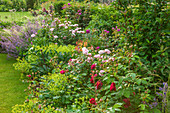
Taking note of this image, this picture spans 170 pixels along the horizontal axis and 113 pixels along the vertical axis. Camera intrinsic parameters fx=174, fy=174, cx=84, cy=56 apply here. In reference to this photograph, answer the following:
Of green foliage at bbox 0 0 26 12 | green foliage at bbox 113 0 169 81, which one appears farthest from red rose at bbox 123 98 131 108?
green foliage at bbox 0 0 26 12

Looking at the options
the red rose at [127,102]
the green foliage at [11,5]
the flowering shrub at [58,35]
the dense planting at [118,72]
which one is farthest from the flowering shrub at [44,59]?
the green foliage at [11,5]

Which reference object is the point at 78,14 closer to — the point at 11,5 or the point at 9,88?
the point at 9,88

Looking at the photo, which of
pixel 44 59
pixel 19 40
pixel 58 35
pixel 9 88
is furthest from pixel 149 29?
pixel 19 40

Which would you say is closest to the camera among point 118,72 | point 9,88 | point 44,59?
point 118,72

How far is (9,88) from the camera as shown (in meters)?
3.60

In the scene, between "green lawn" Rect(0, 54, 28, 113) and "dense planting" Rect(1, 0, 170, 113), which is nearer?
"dense planting" Rect(1, 0, 170, 113)

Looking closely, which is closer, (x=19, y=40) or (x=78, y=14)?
(x=19, y=40)

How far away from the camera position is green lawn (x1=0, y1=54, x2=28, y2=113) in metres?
3.09

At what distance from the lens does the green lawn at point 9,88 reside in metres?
3.09

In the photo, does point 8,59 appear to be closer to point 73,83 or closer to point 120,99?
point 73,83

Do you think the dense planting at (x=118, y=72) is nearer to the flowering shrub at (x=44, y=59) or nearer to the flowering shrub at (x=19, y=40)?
the flowering shrub at (x=44, y=59)

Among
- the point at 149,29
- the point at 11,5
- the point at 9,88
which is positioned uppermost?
the point at 11,5

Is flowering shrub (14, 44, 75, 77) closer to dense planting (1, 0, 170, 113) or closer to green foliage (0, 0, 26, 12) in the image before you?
dense planting (1, 0, 170, 113)

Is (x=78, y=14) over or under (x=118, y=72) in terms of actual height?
over
